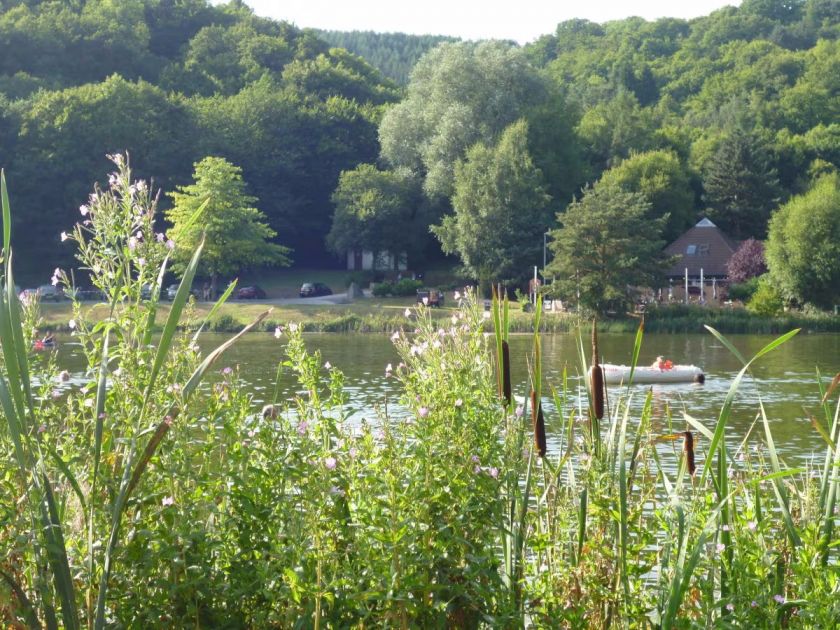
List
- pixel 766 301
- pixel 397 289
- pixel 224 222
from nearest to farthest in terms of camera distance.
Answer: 1. pixel 766 301
2. pixel 224 222
3. pixel 397 289

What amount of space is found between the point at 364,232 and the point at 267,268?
10.1 metres

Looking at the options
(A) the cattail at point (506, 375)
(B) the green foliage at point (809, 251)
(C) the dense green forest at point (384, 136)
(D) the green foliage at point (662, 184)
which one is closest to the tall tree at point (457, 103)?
(C) the dense green forest at point (384, 136)

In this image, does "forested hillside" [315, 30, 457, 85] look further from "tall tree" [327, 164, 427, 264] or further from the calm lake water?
the calm lake water

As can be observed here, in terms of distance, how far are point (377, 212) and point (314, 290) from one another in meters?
5.68

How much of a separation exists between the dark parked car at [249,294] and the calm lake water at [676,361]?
11346mm

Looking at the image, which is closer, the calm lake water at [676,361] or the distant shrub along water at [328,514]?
the distant shrub along water at [328,514]

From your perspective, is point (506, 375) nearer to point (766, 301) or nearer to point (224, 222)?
point (766, 301)

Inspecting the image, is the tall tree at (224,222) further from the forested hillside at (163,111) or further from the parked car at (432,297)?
the parked car at (432,297)

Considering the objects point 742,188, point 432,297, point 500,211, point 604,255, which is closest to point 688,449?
point 604,255

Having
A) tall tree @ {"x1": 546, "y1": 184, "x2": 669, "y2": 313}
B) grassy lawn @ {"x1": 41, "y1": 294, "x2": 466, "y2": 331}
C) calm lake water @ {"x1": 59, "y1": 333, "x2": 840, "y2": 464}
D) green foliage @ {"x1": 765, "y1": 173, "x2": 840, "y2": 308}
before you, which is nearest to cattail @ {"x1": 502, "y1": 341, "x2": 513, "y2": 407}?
calm lake water @ {"x1": 59, "y1": 333, "x2": 840, "y2": 464}

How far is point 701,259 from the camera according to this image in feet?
208

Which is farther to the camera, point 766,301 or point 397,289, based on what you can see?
point 397,289

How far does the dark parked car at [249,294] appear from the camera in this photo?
61775 millimetres

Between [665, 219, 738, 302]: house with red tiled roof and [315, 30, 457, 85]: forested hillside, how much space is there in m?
97.8
